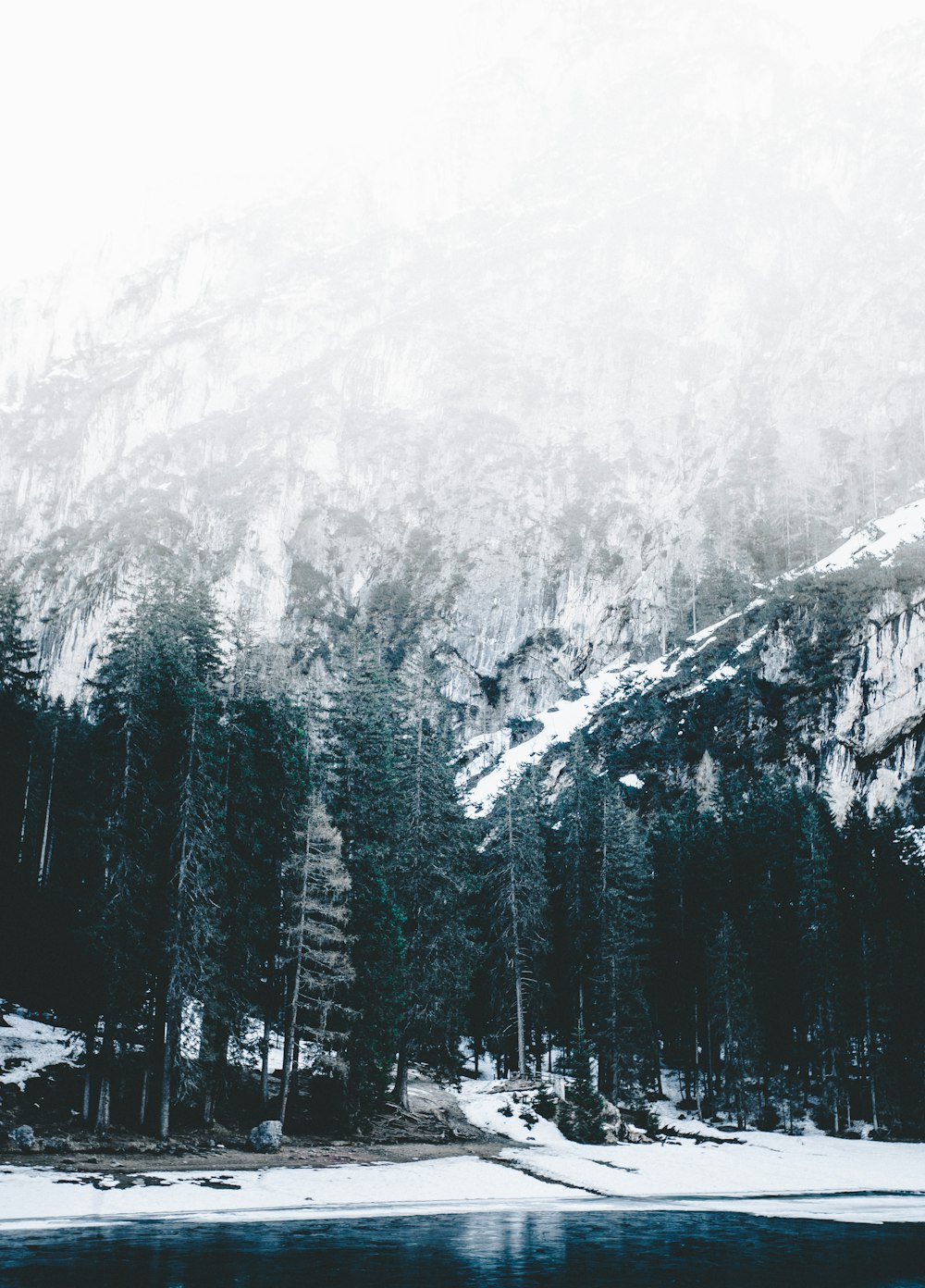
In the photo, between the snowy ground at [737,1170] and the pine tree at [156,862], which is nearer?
the snowy ground at [737,1170]

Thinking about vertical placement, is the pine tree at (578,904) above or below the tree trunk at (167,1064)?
above

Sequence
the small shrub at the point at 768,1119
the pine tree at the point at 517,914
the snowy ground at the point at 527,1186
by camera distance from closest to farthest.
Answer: the snowy ground at the point at 527,1186
the small shrub at the point at 768,1119
the pine tree at the point at 517,914

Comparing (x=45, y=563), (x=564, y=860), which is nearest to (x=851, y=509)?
(x=564, y=860)

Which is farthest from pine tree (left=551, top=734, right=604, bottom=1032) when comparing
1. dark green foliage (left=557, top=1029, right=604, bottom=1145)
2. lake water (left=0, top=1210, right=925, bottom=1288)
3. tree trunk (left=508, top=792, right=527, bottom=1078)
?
lake water (left=0, top=1210, right=925, bottom=1288)

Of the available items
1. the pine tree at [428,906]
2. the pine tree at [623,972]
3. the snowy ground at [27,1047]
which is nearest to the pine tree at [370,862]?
the pine tree at [428,906]

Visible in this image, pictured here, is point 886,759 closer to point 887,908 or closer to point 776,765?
point 776,765

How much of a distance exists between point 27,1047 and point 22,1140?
6.85 metres

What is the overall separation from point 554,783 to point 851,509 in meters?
82.8

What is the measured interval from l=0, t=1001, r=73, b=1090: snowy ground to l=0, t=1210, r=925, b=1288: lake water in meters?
12.2

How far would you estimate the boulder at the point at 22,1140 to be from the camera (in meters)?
22.1

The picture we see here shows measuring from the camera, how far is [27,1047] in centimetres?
2839

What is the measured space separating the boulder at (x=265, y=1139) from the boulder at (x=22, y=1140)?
595cm

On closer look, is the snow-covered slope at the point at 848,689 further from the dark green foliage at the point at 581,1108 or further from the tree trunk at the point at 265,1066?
the tree trunk at the point at 265,1066

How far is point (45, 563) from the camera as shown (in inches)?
7549
